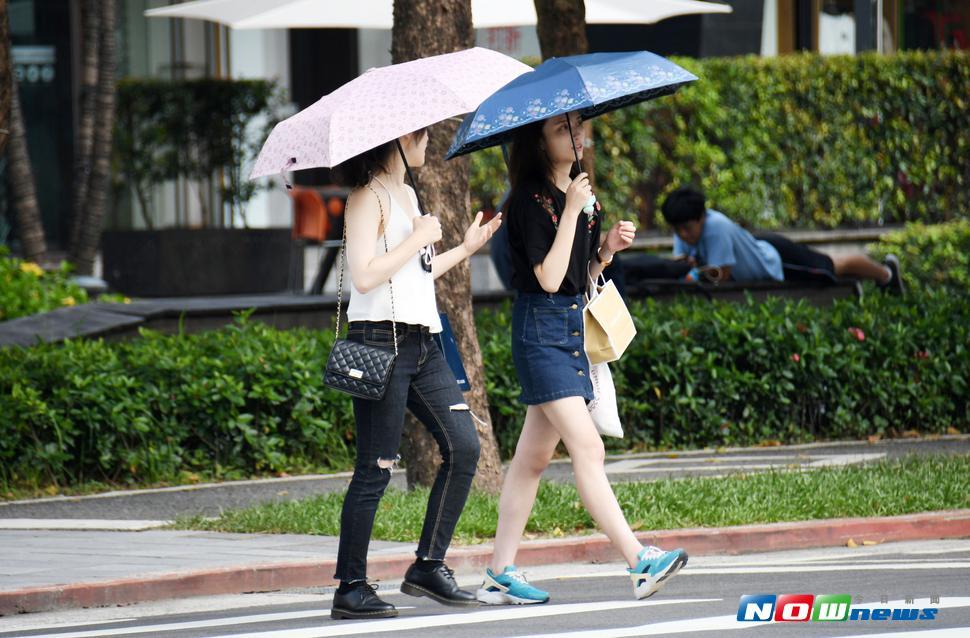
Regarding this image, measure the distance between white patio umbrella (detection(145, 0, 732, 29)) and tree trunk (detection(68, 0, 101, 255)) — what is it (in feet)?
7.64

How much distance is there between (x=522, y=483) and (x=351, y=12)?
26.0 ft

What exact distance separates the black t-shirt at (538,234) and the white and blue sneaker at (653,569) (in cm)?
105

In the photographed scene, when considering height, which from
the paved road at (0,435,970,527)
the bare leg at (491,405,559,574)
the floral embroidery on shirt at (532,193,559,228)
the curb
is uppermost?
the floral embroidery on shirt at (532,193,559,228)

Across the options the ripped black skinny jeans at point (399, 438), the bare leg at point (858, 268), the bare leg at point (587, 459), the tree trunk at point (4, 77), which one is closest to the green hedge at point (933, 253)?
the bare leg at point (858, 268)

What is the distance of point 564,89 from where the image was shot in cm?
655

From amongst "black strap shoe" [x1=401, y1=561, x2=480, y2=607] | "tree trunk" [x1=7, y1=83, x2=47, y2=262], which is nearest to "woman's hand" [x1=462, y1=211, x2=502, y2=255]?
"black strap shoe" [x1=401, y1=561, x2=480, y2=607]

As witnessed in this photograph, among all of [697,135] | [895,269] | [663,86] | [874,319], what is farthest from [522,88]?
[697,135]

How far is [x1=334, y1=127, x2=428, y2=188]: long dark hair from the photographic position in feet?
21.3

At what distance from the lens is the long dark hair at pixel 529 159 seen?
6758 millimetres

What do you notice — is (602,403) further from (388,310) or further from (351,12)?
(351,12)

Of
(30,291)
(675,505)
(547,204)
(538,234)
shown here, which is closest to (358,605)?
(538,234)

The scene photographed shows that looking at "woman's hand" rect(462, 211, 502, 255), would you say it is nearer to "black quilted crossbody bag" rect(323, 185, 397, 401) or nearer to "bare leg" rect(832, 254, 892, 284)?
"black quilted crossbody bag" rect(323, 185, 397, 401)

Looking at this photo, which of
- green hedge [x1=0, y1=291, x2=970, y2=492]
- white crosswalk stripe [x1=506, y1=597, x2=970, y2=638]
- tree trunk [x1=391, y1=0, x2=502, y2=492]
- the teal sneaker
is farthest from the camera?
green hedge [x1=0, y1=291, x2=970, y2=492]

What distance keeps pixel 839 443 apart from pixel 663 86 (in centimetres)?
542
